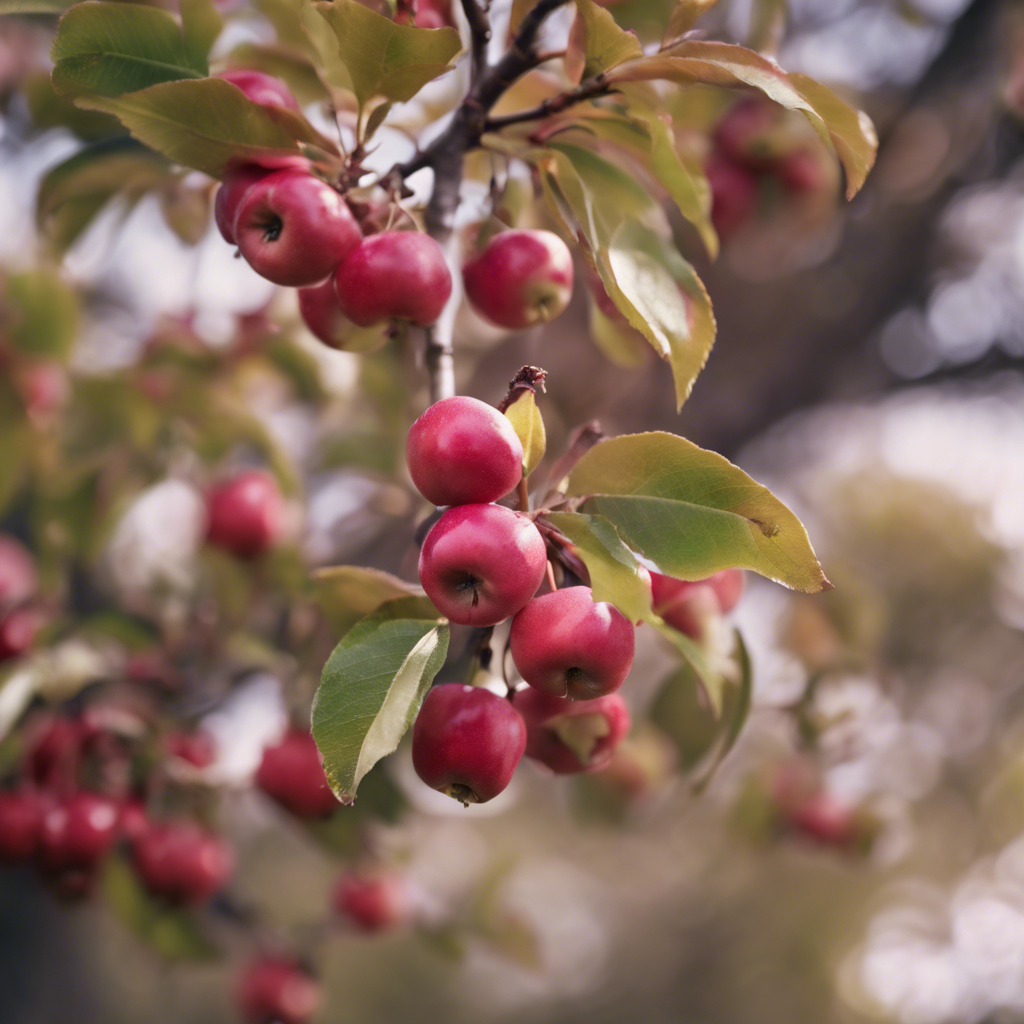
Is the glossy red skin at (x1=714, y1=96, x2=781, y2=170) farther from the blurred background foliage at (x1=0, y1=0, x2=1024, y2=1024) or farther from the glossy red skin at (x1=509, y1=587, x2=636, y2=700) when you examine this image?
the glossy red skin at (x1=509, y1=587, x2=636, y2=700)

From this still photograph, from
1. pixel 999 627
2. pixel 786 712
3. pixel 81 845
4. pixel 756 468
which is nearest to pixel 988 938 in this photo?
pixel 999 627

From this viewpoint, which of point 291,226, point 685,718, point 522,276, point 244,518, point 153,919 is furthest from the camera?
point 244,518

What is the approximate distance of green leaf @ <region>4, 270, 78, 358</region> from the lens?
147 centimetres

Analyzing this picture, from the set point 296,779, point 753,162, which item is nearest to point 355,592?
point 296,779

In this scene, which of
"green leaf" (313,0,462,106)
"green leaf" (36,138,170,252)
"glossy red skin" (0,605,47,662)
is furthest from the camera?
"glossy red skin" (0,605,47,662)

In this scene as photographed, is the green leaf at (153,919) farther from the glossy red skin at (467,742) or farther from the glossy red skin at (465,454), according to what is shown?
the glossy red skin at (465,454)

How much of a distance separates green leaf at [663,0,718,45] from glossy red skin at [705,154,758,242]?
114 centimetres

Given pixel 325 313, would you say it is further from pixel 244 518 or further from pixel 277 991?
pixel 277 991

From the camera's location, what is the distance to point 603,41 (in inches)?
27.3

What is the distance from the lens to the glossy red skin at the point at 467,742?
62 cm

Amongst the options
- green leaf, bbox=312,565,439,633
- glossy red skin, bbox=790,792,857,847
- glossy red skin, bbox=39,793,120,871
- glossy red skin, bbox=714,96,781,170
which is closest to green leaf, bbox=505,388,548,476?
green leaf, bbox=312,565,439,633

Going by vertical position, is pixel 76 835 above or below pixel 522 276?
below

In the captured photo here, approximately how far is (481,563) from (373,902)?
1.61 meters

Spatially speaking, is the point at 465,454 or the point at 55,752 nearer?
the point at 465,454
